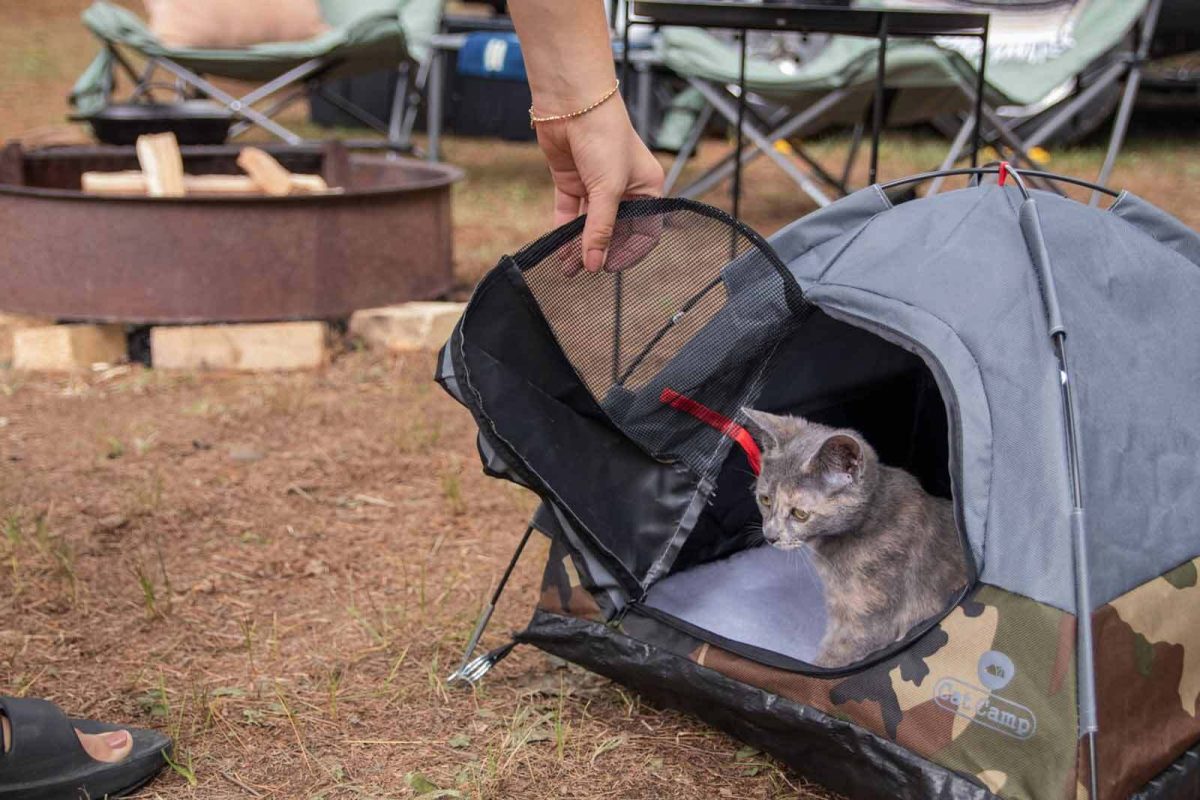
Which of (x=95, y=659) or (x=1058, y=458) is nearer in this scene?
(x=1058, y=458)

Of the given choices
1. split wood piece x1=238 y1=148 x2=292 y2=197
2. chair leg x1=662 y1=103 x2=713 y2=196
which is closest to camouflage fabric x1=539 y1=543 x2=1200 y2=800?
split wood piece x1=238 y1=148 x2=292 y2=197

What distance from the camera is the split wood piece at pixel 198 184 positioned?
4.43 metres

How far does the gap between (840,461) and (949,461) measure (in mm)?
187

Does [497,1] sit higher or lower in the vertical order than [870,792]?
higher

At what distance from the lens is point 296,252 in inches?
163

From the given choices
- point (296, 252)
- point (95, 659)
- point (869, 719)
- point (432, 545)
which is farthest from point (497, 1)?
point (869, 719)

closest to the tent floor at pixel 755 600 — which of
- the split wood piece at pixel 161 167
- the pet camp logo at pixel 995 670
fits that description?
the pet camp logo at pixel 995 670

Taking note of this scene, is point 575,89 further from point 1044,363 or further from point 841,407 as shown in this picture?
point 841,407

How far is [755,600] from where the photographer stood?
247cm

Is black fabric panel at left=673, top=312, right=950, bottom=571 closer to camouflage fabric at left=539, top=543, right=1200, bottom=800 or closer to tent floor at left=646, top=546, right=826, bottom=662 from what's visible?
tent floor at left=646, top=546, right=826, bottom=662

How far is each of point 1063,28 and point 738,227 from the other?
14.2 feet

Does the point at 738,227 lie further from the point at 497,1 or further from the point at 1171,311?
the point at 497,1

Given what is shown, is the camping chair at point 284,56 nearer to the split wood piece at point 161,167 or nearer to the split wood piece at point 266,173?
the split wood piece at point 266,173

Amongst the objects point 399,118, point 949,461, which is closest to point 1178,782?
point 949,461
